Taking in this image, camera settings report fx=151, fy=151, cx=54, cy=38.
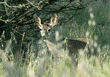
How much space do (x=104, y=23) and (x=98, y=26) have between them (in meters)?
0.19

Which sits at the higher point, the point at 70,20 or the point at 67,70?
the point at 70,20

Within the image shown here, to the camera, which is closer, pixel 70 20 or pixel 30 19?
pixel 30 19

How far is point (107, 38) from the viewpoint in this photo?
102 inches

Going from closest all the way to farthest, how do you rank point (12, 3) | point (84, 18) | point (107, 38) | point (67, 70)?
point (67, 70) → point (107, 38) → point (12, 3) → point (84, 18)

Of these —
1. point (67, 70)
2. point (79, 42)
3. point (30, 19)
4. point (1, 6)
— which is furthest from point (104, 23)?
point (67, 70)

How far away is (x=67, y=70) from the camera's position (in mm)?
874

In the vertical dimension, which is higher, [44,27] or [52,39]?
[44,27]

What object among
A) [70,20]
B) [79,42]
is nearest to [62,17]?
[70,20]

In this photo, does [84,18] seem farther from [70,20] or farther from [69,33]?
[69,33]

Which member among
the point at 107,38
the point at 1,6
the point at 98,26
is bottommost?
the point at 107,38

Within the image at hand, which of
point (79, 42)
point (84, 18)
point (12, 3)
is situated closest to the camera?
point (79, 42)

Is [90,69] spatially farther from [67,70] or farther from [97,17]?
[97,17]

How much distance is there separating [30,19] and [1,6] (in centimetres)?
65

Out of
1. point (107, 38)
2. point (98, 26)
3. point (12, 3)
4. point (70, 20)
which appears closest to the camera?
point (107, 38)
